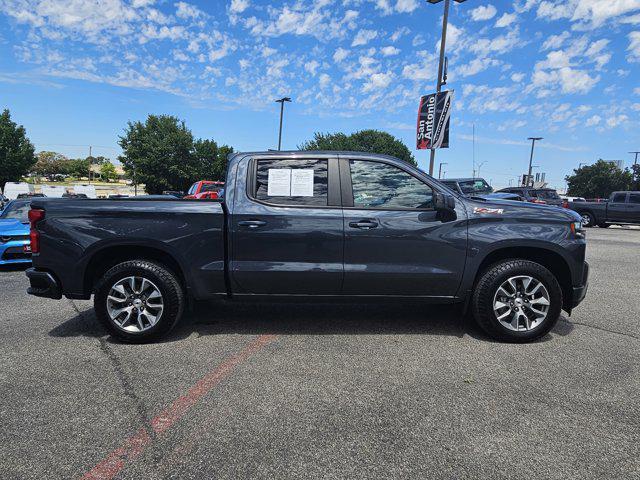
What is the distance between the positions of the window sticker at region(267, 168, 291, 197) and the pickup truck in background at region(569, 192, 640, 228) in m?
18.6

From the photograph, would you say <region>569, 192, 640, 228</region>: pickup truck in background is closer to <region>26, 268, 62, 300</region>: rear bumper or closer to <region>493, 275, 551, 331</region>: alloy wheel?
<region>493, 275, 551, 331</region>: alloy wheel

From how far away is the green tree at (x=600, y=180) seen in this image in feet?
216

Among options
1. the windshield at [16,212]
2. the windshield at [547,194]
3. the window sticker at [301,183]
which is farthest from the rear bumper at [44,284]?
the windshield at [547,194]

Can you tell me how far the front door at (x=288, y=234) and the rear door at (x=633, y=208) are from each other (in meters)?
20.2

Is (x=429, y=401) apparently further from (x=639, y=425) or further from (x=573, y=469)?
(x=639, y=425)

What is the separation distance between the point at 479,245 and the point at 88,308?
4731 mm

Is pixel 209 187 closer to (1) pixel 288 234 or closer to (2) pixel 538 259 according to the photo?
(1) pixel 288 234

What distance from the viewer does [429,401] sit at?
3070 mm

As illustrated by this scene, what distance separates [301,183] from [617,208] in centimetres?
2054

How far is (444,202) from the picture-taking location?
3992 mm

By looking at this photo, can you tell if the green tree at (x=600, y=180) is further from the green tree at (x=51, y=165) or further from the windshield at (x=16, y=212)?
the green tree at (x=51, y=165)

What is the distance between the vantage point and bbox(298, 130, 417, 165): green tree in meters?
58.7

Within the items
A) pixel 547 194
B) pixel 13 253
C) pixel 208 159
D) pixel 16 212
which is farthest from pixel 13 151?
pixel 547 194

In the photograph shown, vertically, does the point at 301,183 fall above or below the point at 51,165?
below
